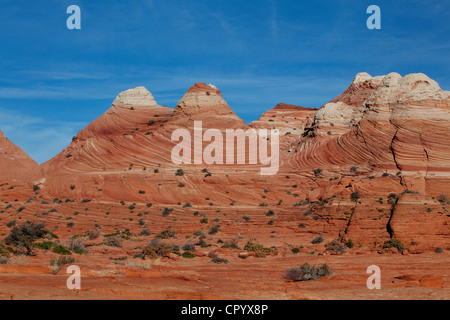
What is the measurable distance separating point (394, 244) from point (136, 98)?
4292 cm

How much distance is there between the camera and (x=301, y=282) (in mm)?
13945

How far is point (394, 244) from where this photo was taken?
2278 centimetres

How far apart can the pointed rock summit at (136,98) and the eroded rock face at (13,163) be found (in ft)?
38.7

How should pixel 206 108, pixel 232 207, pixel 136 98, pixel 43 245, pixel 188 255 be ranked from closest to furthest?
pixel 188 255, pixel 43 245, pixel 232 207, pixel 206 108, pixel 136 98

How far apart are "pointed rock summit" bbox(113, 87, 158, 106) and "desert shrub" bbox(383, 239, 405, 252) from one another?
41.8 metres

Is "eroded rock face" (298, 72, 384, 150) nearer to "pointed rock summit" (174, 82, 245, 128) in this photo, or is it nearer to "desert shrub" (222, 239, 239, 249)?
"pointed rock summit" (174, 82, 245, 128)

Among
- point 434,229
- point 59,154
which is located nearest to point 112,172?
point 59,154

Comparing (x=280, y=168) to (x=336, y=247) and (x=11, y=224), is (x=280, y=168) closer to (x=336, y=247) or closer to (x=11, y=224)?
(x=11, y=224)

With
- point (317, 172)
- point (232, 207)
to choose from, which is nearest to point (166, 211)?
point (232, 207)

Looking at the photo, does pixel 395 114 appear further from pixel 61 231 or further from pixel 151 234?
pixel 61 231

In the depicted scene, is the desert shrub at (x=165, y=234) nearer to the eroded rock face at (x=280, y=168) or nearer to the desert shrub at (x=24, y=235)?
the eroded rock face at (x=280, y=168)

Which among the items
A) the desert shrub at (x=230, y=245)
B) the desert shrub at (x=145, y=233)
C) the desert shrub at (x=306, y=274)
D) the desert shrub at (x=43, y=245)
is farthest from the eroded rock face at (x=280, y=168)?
the desert shrub at (x=306, y=274)

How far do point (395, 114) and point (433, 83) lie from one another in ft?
Answer: 19.2

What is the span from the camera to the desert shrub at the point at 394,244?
889 inches
